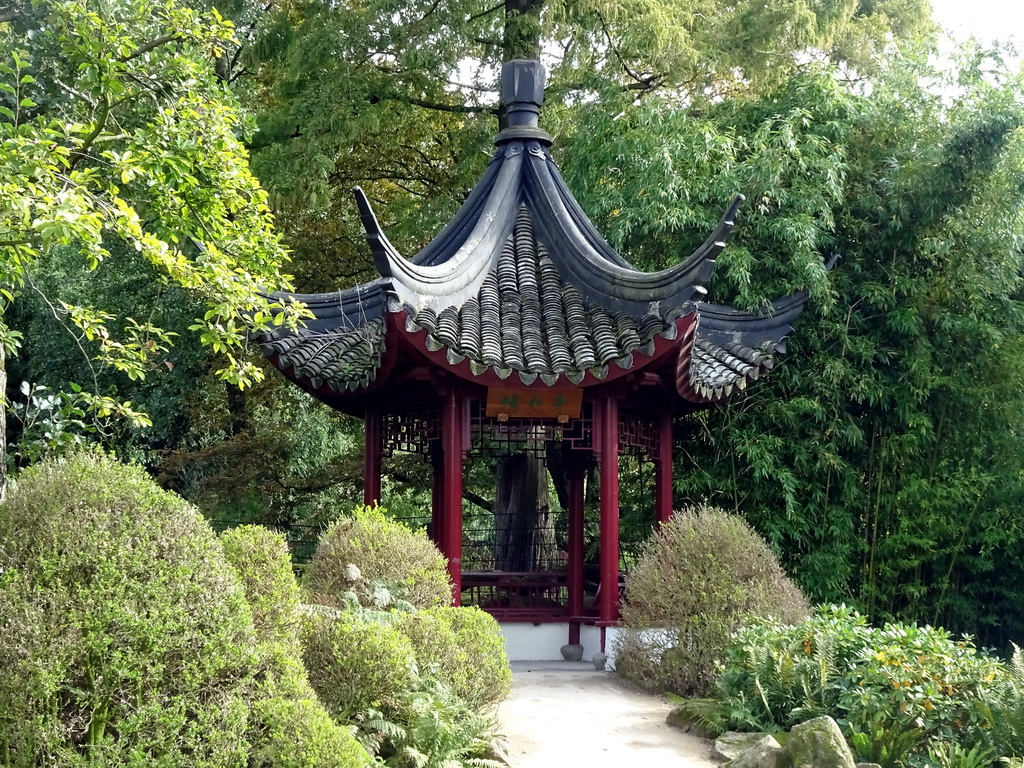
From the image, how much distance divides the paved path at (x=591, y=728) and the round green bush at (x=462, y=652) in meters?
0.34

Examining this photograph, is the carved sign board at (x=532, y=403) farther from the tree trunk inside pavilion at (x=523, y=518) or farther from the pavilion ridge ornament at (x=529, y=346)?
the tree trunk inside pavilion at (x=523, y=518)

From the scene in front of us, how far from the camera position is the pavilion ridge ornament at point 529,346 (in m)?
7.77

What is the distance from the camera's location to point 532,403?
8359mm

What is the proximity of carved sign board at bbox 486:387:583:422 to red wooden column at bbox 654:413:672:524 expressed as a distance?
1.15m

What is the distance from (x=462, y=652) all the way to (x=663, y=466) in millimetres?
4099

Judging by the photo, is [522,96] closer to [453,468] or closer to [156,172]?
[453,468]

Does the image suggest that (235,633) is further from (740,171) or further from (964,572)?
(964,572)

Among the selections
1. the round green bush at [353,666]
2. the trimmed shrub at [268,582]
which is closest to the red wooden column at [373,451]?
the round green bush at [353,666]

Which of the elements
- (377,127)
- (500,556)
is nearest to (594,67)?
(377,127)

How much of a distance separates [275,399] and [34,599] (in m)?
Answer: 11.0

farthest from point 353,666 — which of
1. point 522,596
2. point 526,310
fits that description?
Answer: point 522,596

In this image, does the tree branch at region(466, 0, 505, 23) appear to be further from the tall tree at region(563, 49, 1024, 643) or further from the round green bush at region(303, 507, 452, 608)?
Result: the round green bush at region(303, 507, 452, 608)

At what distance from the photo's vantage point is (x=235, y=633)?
3.89 m

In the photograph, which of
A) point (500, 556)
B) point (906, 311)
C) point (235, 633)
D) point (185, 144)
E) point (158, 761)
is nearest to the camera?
point (158, 761)
